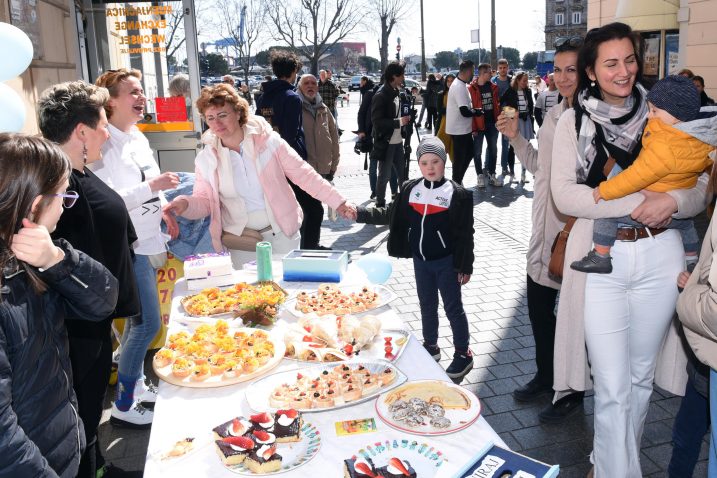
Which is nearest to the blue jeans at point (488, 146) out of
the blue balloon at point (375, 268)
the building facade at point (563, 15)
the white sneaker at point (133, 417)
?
the blue balloon at point (375, 268)

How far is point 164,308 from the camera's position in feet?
15.8

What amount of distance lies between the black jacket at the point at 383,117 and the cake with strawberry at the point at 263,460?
7.51 metres

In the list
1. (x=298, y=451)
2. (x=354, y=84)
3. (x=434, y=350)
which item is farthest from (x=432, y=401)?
(x=354, y=84)

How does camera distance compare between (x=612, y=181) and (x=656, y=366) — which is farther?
(x=656, y=366)

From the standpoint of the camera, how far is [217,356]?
2469 mm

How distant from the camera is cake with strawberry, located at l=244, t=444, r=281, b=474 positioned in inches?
72.6

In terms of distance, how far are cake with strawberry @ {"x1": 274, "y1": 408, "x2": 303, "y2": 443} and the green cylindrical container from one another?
1445 millimetres

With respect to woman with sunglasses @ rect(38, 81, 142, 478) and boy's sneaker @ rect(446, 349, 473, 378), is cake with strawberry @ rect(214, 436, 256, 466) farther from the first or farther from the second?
boy's sneaker @ rect(446, 349, 473, 378)

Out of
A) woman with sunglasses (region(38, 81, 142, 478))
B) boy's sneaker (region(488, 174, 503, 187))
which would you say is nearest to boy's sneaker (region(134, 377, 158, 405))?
woman with sunglasses (region(38, 81, 142, 478))

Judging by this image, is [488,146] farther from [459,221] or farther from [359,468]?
[359,468]

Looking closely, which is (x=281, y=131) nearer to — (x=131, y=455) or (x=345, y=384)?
(x=131, y=455)

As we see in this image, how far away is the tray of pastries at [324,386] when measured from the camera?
2.17m

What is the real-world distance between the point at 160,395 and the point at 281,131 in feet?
15.6

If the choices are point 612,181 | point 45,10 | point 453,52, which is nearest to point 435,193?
point 612,181
